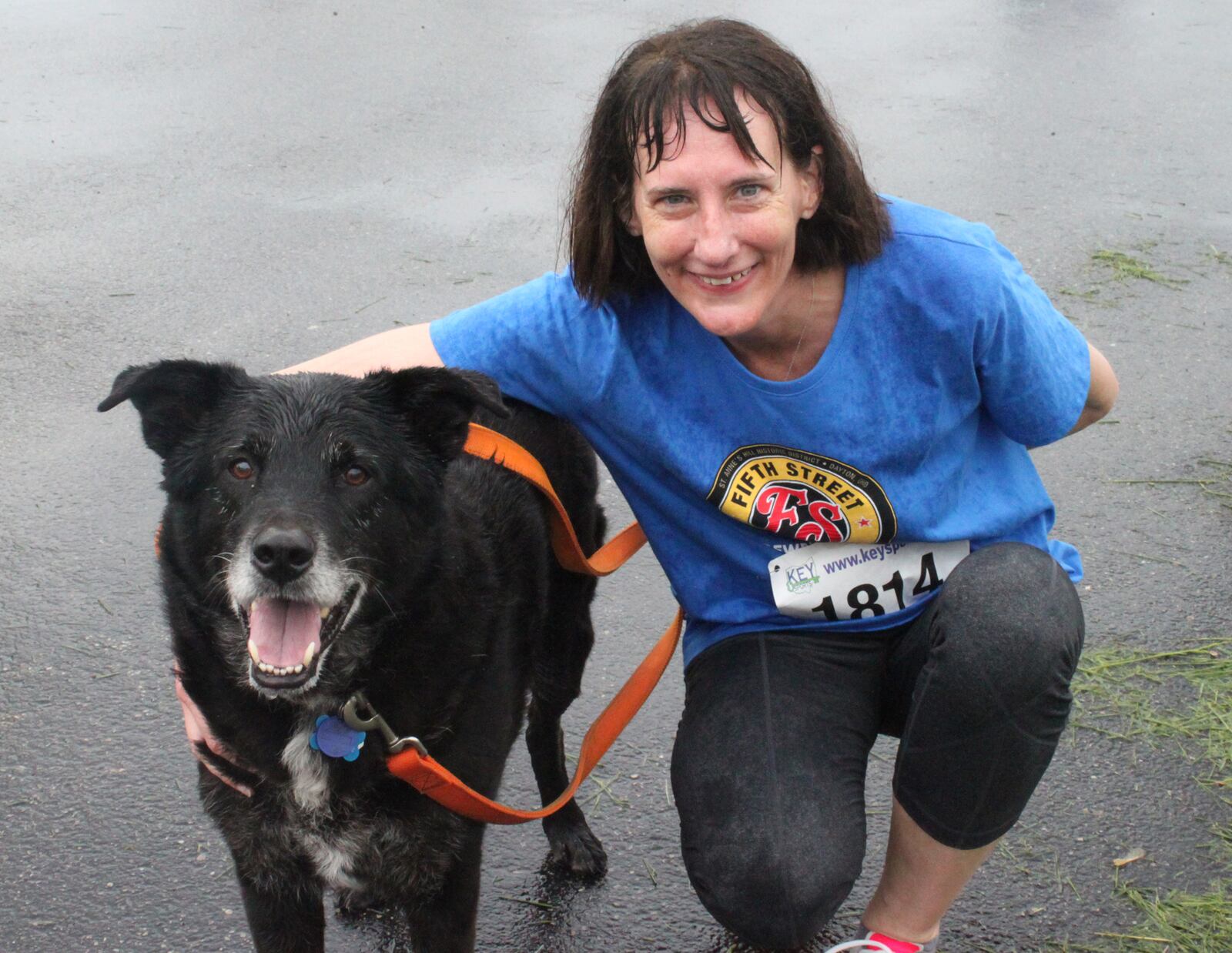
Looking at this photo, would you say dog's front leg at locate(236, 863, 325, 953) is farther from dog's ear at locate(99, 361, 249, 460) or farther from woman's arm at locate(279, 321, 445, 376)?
woman's arm at locate(279, 321, 445, 376)

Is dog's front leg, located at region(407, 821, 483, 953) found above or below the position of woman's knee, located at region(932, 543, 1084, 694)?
below

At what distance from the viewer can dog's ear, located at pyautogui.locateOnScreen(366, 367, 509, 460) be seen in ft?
8.92

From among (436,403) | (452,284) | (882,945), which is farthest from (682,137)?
(452,284)

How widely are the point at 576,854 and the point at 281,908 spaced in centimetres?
82

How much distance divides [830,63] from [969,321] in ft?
24.1

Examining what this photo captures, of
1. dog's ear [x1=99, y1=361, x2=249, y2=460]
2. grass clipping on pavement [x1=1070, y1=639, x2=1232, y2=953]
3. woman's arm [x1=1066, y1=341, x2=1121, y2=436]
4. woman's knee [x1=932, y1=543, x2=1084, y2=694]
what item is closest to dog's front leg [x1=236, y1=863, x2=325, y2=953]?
dog's ear [x1=99, y1=361, x2=249, y2=460]

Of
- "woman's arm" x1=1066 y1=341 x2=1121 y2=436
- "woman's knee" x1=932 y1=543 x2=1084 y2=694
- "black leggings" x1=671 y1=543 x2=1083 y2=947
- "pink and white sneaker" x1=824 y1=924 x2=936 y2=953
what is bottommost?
"pink and white sneaker" x1=824 y1=924 x2=936 y2=953

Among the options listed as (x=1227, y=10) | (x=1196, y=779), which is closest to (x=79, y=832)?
(x=1196, y=779)

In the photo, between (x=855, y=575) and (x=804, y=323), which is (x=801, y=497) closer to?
(x=855, y=575)

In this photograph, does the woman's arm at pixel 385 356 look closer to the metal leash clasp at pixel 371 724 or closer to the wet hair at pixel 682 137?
the wet hair at pixel 682 137

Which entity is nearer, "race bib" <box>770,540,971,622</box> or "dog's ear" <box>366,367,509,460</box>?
"dog's ear" <box>366,367,509,460</box>

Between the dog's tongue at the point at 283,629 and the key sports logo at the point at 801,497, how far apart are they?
908mm

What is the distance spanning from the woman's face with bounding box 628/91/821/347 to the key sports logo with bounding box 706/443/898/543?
30cm

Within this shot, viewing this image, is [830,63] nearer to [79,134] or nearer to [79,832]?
[79,134]
